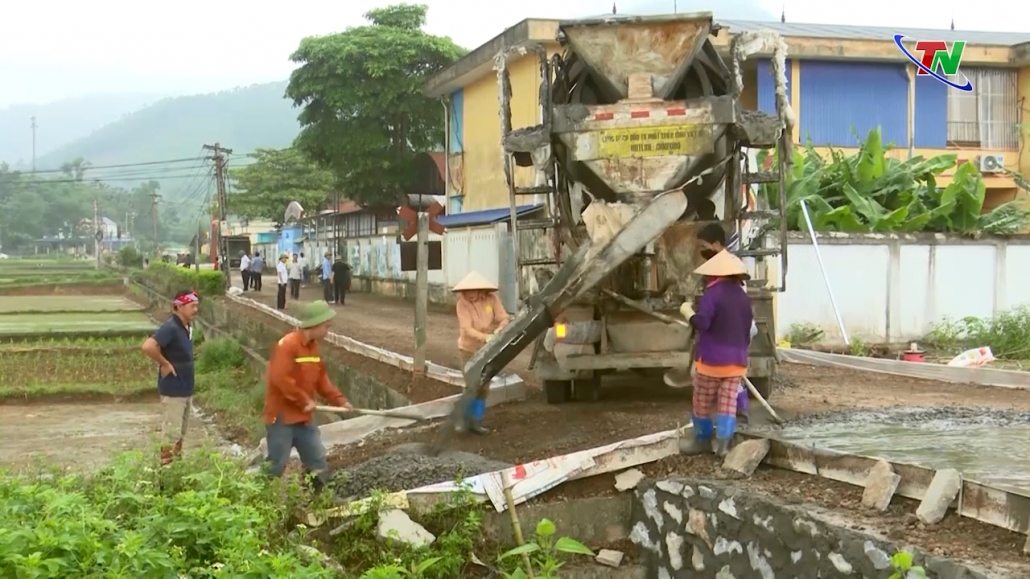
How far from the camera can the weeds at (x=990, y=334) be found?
1495 centimetres

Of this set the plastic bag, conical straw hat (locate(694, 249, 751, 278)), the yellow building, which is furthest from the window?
conical straw hat (locate(694, 249, 751, 278))

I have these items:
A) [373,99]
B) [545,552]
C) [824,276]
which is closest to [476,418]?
[545,552]

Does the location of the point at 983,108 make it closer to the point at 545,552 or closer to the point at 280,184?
the point at 545,552

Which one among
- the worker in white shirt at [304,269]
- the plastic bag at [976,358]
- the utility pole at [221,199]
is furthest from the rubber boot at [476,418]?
the utility pole at [221,199]

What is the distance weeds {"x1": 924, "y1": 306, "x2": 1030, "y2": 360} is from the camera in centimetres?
1495

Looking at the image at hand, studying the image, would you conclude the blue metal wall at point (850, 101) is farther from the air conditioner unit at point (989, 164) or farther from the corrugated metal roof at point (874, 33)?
the air conditioner unit at point (989, 164)

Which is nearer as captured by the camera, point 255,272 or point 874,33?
point 874,33

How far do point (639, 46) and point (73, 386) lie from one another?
16661 millimetres

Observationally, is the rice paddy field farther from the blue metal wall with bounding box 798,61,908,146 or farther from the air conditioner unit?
the air conditioner unit

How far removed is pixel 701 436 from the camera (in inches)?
276

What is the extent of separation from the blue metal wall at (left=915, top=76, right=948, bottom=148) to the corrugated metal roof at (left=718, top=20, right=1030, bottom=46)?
1302mm

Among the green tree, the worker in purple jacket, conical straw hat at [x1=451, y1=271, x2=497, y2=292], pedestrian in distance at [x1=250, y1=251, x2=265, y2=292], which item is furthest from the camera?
the green tree

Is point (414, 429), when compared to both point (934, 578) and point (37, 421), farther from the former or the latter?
point (37, 421)

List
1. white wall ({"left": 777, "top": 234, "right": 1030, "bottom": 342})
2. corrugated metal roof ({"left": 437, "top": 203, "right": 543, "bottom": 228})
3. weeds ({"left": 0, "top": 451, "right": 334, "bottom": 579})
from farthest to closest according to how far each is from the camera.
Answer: corrugated metal roof ({"left": 437, "top": 203, "right": 543, "bottom": 228}) → white wall ({"left": 777, "top": 234, "right": 1030, "bottom": 342}) → weeds ({"left": 0, "top": 451, "right": 334, "bottom": 579})
